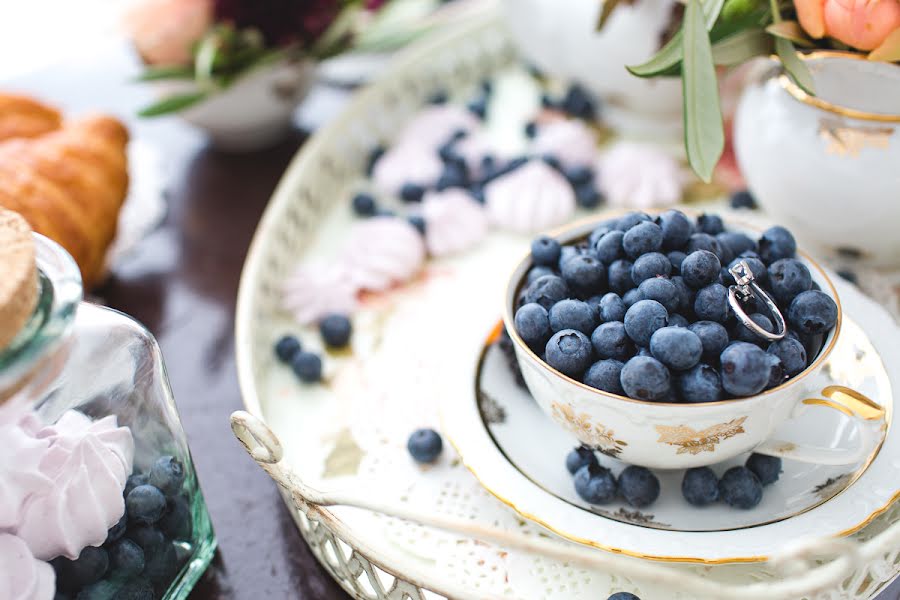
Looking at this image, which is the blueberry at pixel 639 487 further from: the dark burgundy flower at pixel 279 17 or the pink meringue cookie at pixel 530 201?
the dark burgundy flower at pixel 279 17

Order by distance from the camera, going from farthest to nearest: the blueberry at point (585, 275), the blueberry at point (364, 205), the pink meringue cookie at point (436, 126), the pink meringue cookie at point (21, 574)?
the pink meringue cookie at point (436, 126) < the blueberry at point (364, 205) < the blueberry at point (585, 275) < the pink meringue cookie at point (21, 574)

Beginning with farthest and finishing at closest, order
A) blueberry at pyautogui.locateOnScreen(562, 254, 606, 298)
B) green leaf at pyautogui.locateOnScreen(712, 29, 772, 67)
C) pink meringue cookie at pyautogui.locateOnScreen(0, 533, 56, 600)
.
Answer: green leaf at pyautogui.locateOnScreen(712, 29, 772, 67) < blueberry at pyautogui.locateOnScreen(562, 254, 606, 298) < pink meringue cookie at pyautogui.locateOnScreen(0, 533, 56, 600)

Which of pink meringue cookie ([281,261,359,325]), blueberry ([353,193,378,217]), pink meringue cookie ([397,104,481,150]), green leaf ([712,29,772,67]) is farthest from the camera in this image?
pink meringue cookie ([397,104,481,150])

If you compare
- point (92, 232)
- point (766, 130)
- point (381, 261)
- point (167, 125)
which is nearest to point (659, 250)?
point (766, 130)

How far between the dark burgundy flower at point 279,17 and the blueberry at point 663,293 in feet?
2.09

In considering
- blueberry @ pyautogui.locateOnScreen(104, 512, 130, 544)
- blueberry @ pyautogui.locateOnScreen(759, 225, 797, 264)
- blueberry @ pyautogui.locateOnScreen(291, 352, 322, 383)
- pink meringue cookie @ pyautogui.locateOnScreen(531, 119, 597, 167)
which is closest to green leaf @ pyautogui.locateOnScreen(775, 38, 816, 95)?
blueberry @ pyautogui.locateOnScreen(759, 225, 797, 264)

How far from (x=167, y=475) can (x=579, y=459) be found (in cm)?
27

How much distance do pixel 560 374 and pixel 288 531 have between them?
25cm

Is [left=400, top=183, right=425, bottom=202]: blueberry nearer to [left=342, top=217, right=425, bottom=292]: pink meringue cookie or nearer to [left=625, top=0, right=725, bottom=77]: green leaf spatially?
[left=342, top=217, right=425, bottom=292]: pink meringue cookie

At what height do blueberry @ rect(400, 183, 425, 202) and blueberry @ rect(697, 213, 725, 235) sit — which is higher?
blueberry @ rect(697, 213, 725, 235)

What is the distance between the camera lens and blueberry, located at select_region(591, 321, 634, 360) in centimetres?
49

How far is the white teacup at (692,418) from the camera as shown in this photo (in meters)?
0.47

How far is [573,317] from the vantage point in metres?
0.51

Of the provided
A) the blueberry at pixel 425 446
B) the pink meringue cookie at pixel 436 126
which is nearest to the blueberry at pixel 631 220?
the blueberry at pixel 425 446
